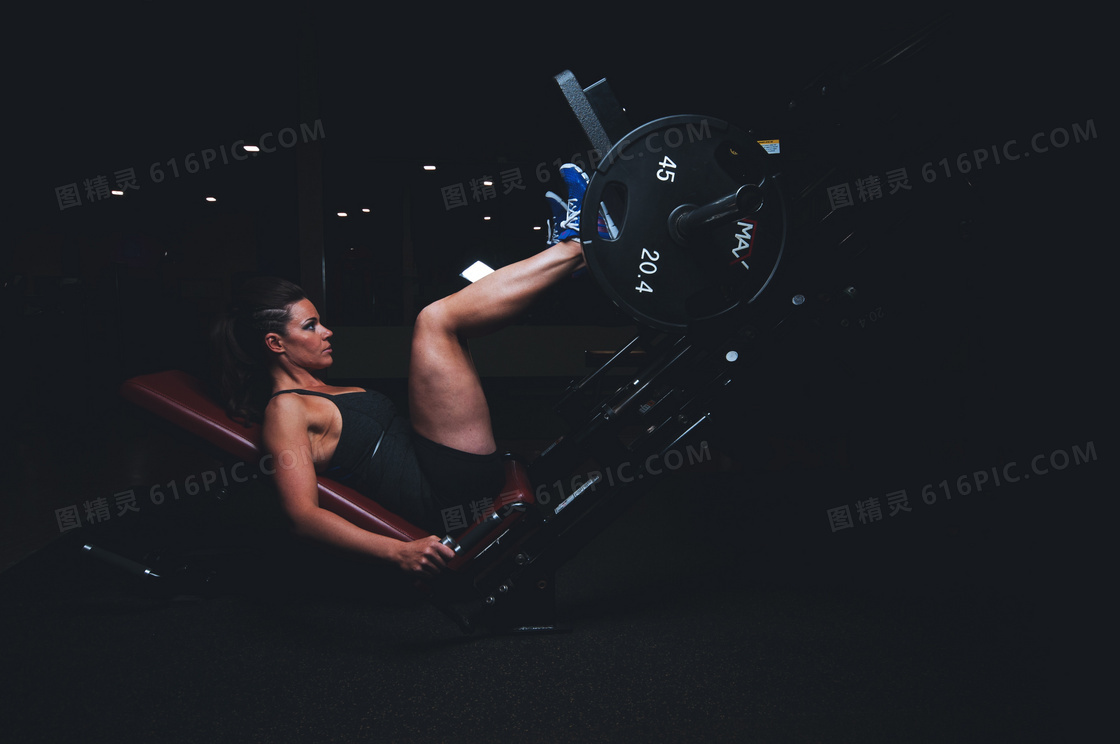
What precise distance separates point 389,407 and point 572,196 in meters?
0.82

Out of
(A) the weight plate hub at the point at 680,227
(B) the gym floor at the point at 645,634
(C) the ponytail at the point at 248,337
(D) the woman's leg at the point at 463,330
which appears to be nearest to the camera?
(B) the gym floor at the point at 645,634

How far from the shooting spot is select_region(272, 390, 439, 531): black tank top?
1693 millimetres

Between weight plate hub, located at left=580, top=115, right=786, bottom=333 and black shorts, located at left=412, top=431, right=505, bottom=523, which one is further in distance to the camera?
black shorts, located at left=412, top=431, right=505, bottom=523

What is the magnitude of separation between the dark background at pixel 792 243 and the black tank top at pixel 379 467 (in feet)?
2.43

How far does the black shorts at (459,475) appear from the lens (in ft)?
5.46

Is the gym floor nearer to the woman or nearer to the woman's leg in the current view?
the woman

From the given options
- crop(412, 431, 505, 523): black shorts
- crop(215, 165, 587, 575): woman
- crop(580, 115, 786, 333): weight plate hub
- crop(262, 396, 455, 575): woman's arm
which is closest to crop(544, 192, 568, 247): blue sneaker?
crop(215, 165, 587, 575): woman

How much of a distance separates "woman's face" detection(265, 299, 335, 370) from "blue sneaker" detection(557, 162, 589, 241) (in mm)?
709

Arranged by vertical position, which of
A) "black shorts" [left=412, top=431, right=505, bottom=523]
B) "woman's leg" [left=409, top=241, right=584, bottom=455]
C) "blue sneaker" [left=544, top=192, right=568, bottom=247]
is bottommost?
"black shorts" [left=412, top=431, right=505, bottom=523]

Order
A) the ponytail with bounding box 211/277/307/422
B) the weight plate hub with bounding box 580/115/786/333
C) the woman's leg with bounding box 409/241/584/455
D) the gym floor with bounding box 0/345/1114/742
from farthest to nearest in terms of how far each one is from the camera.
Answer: the ponytail with bounding box 211/277/307/422
the woman's leg with bounding box 409/241/584/455
the weight plate hub with bounding box 580/115/786/333
the gym floor with bounding box 0/345/1114/742

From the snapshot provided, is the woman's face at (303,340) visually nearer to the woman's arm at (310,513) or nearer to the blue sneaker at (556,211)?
the woman's arm at (310,513)

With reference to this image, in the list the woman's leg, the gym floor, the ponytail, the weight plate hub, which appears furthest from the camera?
the ponytail

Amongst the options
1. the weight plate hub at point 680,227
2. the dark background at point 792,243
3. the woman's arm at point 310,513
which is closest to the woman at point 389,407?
the woman's arm at point 310,513

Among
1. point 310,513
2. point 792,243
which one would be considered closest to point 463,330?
point 310,513
